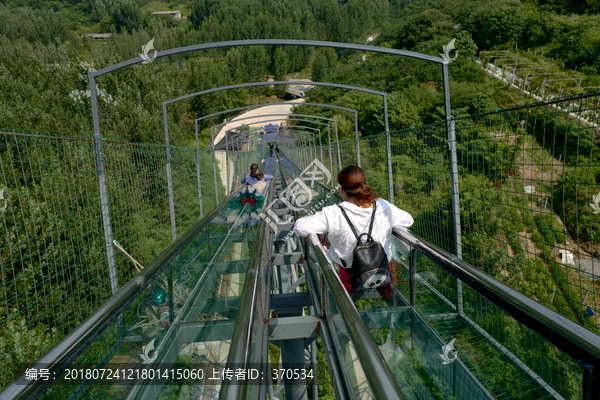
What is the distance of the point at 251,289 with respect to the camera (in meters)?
1.81

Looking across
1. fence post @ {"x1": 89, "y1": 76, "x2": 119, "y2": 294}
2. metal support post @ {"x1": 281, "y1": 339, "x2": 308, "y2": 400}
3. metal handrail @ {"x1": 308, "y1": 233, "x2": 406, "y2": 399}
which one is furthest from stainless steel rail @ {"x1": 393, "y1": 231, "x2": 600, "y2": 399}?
fence post @ {"x1": 89, "y1": 76, "x2": 119, "y2": 294}

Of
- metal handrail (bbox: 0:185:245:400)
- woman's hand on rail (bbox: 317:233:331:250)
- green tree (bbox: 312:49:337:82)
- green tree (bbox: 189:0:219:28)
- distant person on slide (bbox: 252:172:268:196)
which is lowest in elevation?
woman's hand on rail (bbox: 317:233:331:250)

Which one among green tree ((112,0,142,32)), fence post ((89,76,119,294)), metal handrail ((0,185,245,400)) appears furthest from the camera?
green tree ((112,0,142,32))

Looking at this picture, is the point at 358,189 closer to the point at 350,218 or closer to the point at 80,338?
the point at 350,218

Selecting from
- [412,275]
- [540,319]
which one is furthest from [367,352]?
[412,275]

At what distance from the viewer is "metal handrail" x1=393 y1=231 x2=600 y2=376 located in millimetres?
1015

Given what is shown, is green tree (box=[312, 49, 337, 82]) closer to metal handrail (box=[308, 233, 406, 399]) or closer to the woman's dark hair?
the woman's dark hair

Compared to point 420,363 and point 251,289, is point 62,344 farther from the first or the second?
point 420,363

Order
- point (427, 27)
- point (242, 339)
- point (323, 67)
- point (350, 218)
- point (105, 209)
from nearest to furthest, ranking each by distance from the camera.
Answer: point (242, 339), point (350, 218), point (105, 209), point (427, 27), point (323, 67)

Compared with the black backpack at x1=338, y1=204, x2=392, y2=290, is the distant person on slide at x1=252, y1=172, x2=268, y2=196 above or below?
above

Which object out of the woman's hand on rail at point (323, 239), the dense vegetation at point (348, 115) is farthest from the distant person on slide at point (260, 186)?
the woman's hand on rail at point (323, 239)

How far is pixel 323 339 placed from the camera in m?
2.35

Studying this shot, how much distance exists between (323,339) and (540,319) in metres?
1.40

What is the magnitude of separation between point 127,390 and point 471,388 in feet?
5.36
